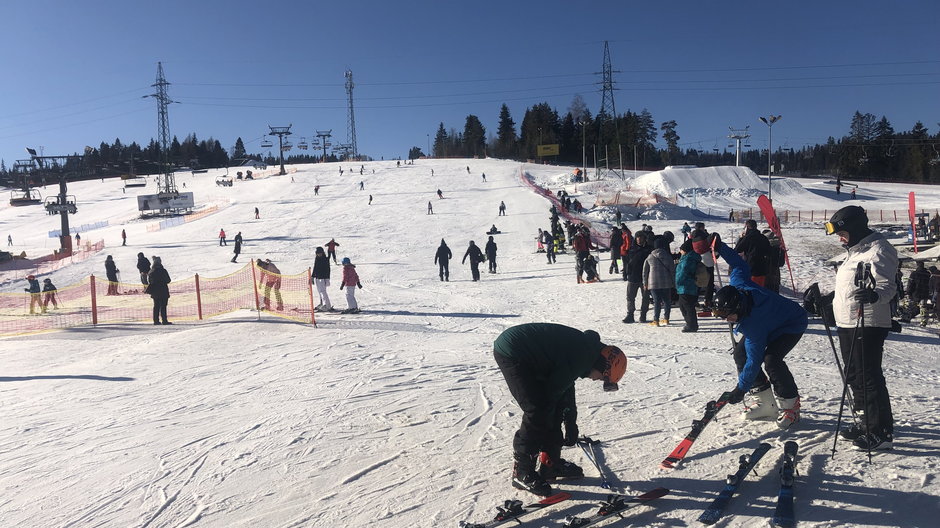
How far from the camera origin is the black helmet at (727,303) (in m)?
4.17

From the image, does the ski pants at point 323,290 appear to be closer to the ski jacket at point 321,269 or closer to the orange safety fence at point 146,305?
the ski jacket at point 321,269

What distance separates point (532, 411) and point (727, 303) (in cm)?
173

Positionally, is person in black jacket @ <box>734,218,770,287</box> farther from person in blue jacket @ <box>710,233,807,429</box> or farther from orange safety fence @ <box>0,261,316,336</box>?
orange safety fence @ <box>0,261,316,336</box>

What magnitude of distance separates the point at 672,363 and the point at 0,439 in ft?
23.6

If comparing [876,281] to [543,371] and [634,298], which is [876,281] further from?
[634,298]

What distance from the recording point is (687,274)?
8320 mm

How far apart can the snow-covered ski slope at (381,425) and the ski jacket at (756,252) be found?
115 cm

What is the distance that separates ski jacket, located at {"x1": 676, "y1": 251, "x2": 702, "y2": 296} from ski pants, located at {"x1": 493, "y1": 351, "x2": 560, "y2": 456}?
5144 millimetres

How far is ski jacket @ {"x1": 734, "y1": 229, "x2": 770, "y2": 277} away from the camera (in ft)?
26.0

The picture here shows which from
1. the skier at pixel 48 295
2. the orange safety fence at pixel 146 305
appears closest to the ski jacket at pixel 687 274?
the orange safety fence at pixel 146 305

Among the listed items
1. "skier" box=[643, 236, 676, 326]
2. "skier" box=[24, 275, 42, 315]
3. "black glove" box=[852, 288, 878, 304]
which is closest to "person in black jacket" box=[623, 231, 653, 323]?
"skier" box=[643, 236, 676, 326]

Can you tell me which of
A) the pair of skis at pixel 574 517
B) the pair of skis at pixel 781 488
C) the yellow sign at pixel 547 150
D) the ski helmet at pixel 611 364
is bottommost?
the pair of skis at pixel 574 517

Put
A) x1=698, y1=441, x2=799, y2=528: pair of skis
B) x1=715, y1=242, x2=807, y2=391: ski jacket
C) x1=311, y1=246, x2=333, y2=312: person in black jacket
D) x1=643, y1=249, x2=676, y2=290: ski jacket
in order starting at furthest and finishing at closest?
x1=311, y1=246, x2=333, y2=312: person in black jacket
x1=643, y1=249, x2=676, y2=290: ski jacket
x1=715, y1=242, x2=807, y2=391: ski jacket
x1=698, y1=441, x2=799, y2=528: pair of skis

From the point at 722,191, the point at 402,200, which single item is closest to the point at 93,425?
the point at 402,200
